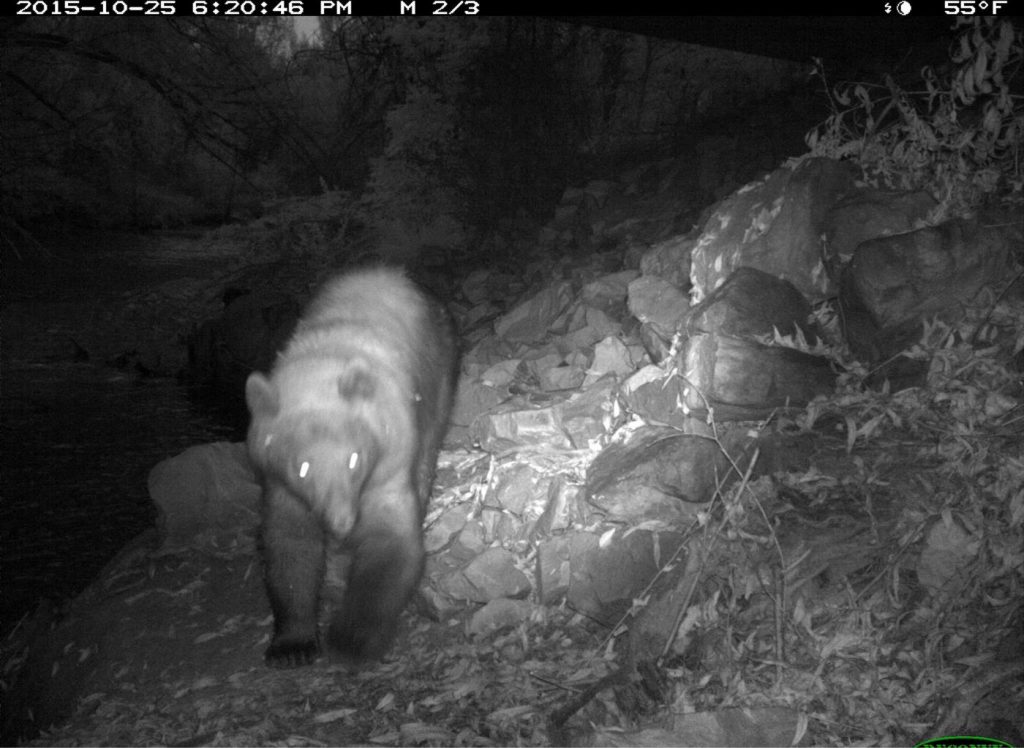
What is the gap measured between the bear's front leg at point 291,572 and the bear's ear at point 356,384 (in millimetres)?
693

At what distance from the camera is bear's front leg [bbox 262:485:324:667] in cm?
469

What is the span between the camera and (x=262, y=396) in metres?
4.57

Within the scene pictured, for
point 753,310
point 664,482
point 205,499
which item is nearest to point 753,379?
point 753,310

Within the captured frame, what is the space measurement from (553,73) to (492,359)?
6.70 meters

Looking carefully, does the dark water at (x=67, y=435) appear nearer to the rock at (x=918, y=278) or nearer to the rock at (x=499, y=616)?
the rock at (x=499, y=616)

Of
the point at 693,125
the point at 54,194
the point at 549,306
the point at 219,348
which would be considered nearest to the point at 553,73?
the point at 693,125

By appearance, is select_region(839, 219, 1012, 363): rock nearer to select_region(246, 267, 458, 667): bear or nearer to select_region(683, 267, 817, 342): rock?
select_region(683, 267, 817, 342): rock

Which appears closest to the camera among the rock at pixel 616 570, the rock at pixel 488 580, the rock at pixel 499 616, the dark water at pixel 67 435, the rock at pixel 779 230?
the rock at pixel 616 570

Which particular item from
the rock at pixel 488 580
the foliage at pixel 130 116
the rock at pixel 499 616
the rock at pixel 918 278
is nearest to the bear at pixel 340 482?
the rock at pixel 488 580

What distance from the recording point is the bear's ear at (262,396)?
4.55m

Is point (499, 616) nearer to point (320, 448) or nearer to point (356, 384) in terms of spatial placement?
point (320, 448)

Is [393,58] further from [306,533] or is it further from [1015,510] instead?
[1015,510]

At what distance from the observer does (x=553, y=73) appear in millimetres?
13250

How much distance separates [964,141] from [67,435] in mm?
10768
